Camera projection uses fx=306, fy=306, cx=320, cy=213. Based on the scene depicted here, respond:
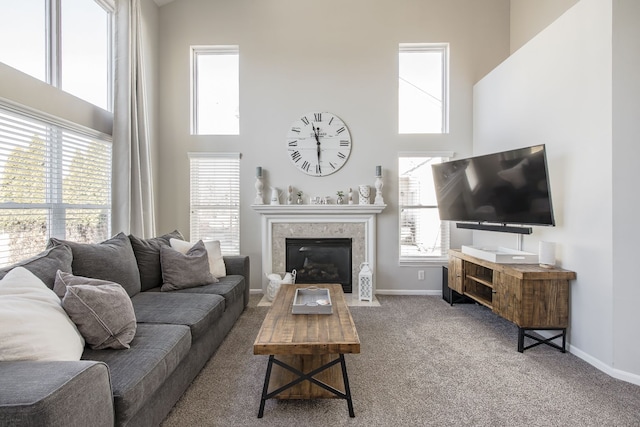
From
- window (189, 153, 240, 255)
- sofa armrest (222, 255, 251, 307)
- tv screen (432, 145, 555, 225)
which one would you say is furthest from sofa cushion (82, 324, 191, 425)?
tv screen (432, 145, 555, 225)

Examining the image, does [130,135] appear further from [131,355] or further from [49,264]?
[131,355]

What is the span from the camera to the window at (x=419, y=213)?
4.17 metres

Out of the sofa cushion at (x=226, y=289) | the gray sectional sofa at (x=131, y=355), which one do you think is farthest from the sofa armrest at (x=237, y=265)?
the sofa cushion at (x=226, y=289)

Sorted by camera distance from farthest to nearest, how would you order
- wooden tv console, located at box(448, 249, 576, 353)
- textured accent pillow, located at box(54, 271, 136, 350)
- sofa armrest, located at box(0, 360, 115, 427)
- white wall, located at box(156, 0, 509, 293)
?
white wall, located at box(156, 0, 509, 293), wooden tv console, located at box(448, 249, 576, 353), textured accent pillow, located at box(54, 271, 136, 350), sofa armrest, located at box(0, 360, 115, 427)

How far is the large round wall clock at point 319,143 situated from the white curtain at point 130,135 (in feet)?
5.88

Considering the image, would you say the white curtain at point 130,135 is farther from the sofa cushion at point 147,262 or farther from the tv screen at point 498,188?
the tv screen at point 498,188

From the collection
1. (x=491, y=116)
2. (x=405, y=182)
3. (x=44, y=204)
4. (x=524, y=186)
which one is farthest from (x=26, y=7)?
(x=491, y=116)

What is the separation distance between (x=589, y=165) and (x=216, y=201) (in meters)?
3.97

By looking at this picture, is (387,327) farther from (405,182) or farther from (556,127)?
(556,127)

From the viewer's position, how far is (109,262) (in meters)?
2.30

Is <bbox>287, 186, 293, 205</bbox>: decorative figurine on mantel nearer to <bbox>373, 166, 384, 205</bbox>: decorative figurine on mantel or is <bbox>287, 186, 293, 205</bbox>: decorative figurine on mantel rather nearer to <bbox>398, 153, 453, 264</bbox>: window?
<bbox>373, 166, 384, 205</bbox>: decorative figurine on mantel

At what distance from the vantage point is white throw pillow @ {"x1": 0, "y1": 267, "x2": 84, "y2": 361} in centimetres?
121

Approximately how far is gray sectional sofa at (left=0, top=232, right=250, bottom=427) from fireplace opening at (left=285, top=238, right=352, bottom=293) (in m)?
0.93

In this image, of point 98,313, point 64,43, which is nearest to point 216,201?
point 64,43
